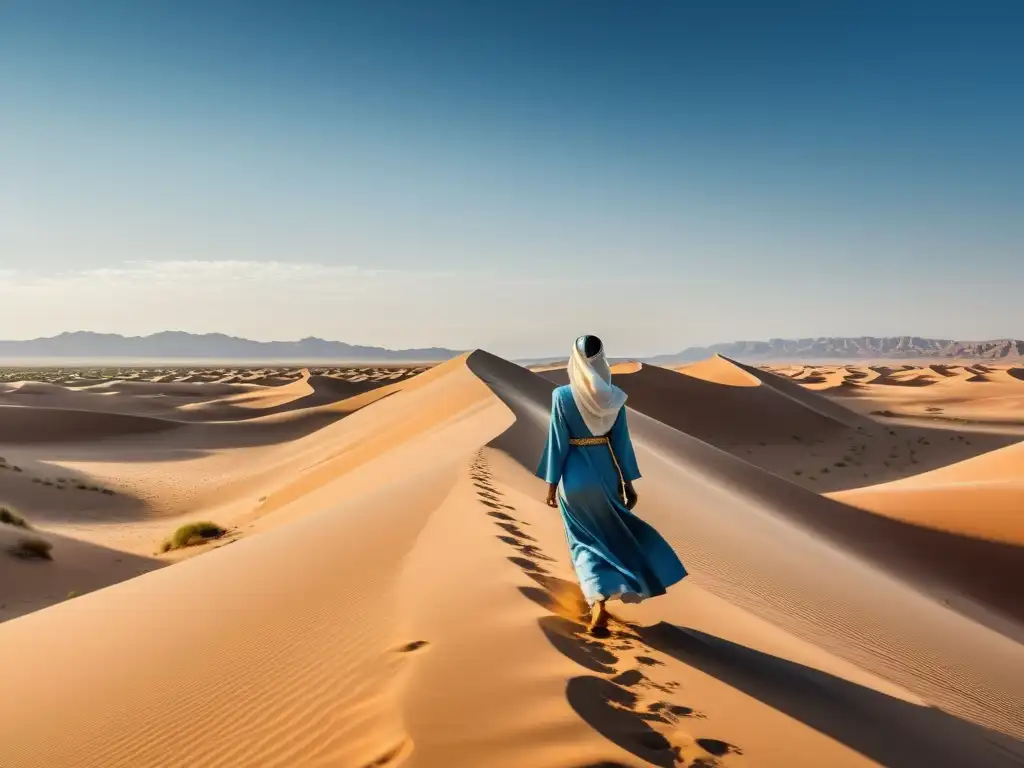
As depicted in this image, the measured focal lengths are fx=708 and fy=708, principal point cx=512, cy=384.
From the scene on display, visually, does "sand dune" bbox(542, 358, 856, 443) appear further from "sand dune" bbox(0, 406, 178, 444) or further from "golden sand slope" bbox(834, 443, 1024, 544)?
"sand dune" bbox(0, 406, 178, 444)

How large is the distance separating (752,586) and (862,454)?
2402cm

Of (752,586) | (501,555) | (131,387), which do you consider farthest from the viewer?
(131,387)

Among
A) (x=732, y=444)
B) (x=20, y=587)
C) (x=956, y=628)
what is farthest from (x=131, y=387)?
(x=956, y=628)

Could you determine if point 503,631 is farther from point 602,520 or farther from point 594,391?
point 594,391

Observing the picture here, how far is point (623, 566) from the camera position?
3750 mm

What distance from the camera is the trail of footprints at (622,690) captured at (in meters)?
2.54

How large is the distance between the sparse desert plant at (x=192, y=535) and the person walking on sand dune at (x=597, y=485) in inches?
366

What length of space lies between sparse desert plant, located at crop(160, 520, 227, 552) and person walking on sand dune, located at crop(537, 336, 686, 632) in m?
9.30

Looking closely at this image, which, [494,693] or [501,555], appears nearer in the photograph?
[494,693]

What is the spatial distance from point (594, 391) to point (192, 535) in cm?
997

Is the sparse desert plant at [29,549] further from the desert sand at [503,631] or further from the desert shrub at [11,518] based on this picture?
the desert shrub at [11,518]

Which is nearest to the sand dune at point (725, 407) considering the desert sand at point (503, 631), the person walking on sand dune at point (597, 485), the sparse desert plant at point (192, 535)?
the desert sand at point (503, 631)

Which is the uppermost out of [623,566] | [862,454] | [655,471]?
[623,566]

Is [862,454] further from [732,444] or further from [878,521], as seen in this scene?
[878,521]
